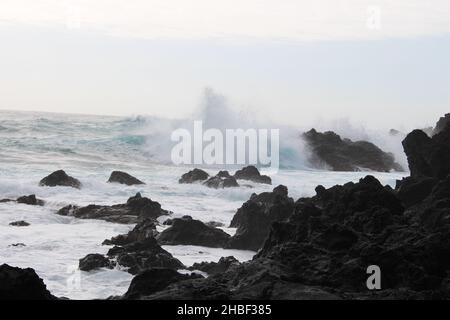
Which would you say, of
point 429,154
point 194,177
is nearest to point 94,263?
point 429,154

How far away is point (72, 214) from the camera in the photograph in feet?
59.3

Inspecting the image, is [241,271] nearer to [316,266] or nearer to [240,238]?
[316,266]

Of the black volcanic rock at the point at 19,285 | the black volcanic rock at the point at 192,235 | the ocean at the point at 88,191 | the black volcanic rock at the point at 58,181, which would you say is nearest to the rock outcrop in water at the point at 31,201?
the ocean at the point at 88,191

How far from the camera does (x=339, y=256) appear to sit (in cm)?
832

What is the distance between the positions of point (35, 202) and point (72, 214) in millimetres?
1984

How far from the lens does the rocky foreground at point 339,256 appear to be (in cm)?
712

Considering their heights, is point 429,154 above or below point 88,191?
above

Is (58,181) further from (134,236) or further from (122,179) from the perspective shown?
(134,236)

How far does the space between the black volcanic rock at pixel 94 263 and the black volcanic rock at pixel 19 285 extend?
4.08 meters

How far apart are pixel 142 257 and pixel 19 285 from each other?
4.79 m

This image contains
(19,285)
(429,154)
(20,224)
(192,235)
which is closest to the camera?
(19,285)

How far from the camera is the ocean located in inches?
469

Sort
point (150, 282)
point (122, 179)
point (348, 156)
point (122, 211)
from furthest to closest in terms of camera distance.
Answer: point (348, 156)
point (122, 179)
point (122, 211)
point (150, 282)
